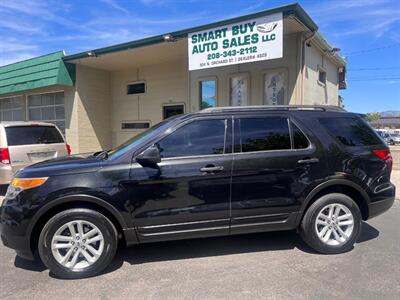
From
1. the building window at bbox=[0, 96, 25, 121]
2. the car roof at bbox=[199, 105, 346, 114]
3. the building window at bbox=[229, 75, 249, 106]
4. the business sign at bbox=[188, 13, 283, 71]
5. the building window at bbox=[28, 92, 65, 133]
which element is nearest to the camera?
the car roof at bbox=[199, 105, 346, 114]

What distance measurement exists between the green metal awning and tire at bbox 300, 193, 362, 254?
1084 centimetres

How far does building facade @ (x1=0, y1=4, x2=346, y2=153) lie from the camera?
7926 millimetres

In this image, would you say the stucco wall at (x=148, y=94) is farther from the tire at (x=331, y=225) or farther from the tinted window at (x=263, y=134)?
the tire at (x=331, y=225)

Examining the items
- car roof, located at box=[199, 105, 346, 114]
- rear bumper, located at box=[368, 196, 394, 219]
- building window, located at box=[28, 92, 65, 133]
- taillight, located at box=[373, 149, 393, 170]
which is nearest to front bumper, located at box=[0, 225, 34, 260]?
car roof, located at box=[199, 105, 346, 114]

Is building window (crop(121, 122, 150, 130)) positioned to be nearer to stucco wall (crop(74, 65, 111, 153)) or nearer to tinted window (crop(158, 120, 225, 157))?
stucco wall (crop(74, 65, 111, 153))

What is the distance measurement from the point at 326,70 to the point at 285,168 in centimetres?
869

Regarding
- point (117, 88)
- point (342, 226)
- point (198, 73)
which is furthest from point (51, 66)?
point (342, 226)

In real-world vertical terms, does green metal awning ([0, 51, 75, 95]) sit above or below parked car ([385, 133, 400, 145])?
above

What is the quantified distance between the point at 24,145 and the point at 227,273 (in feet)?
18.6

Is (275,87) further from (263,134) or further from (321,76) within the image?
(263,134)

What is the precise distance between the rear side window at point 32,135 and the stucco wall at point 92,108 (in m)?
5.01

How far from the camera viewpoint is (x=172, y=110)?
39.1ft

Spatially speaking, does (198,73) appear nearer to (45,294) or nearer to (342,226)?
(342,226)

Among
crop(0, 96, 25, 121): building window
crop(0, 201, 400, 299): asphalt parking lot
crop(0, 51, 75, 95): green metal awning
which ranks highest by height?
crop(0, 51, 75, 95): green metal awning
